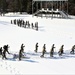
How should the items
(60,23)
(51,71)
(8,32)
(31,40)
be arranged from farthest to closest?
(60,23), (8,32), (31,40), (51,71)

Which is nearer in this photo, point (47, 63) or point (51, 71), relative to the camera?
point (51, 71)

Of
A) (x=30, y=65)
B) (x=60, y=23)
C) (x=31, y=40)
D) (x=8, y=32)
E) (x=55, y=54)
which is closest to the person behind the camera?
(x=30, y=65)

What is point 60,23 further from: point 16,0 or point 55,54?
point 16,0

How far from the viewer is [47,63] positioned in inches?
792

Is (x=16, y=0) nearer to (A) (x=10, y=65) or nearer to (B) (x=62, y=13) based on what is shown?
(B) (x=62, y=13)

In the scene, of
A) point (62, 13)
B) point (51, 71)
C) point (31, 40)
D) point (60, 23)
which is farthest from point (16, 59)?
point (62, 13)

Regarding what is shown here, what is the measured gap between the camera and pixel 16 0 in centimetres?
8344

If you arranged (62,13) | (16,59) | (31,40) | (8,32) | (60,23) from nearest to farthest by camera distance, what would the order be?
(16,59), (31,40), (8,32), (60,23), (62,13)

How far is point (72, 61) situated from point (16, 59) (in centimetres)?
421

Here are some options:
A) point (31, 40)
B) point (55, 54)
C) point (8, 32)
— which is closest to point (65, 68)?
point (55, 54)

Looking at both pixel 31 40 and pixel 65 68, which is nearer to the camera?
pixel 65 68

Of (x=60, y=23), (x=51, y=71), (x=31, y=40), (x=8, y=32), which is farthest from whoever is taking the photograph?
(x=60, y=23)

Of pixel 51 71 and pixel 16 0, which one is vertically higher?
pixel 16 0

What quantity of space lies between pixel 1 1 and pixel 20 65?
66498mm
